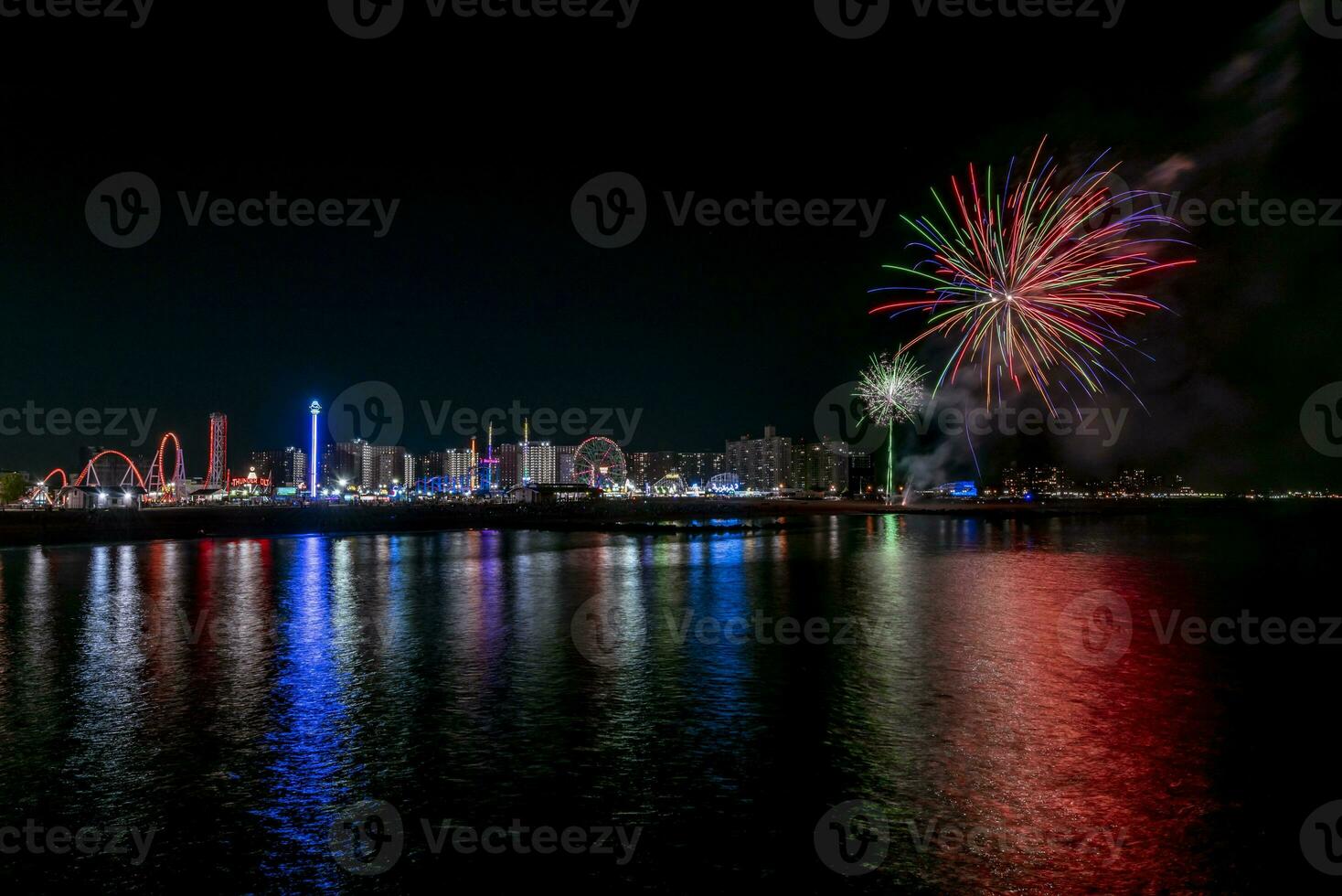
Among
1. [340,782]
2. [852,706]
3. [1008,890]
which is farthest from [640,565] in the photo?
[1008,890]

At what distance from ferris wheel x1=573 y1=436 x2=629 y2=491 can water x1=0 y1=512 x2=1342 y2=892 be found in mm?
139953

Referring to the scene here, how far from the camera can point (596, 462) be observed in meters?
160

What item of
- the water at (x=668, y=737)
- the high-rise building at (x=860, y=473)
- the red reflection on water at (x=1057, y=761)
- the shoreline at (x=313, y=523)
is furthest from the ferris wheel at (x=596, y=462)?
the red reflection on water at (x=1057, y=761)

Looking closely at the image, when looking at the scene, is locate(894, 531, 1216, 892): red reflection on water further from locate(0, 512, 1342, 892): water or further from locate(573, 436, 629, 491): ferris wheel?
locate(573, 436, 629, 491): ferris wheel

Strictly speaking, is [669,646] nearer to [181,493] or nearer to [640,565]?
[640,565]

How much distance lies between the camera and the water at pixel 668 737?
6.16m

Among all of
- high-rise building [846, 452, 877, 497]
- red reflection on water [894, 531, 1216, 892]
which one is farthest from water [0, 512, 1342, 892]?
high-rise building [846, 452, 877, 497]

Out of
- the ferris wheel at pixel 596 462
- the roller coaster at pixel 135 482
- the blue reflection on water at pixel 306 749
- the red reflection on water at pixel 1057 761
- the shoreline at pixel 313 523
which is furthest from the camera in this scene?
the ferris wheel at pixel 596 462

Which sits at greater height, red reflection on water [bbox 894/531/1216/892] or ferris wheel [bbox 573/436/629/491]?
ferris wheel [bbox 573/436/629/491]

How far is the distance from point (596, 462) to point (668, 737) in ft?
496

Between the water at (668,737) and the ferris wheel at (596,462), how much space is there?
13995 centimetres

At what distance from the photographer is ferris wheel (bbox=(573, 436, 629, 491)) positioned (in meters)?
160

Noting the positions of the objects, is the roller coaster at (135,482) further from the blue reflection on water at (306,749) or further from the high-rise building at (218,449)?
the blue reflection on water at (306,749)

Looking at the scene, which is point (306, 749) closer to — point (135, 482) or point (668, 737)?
point (668, 737)
